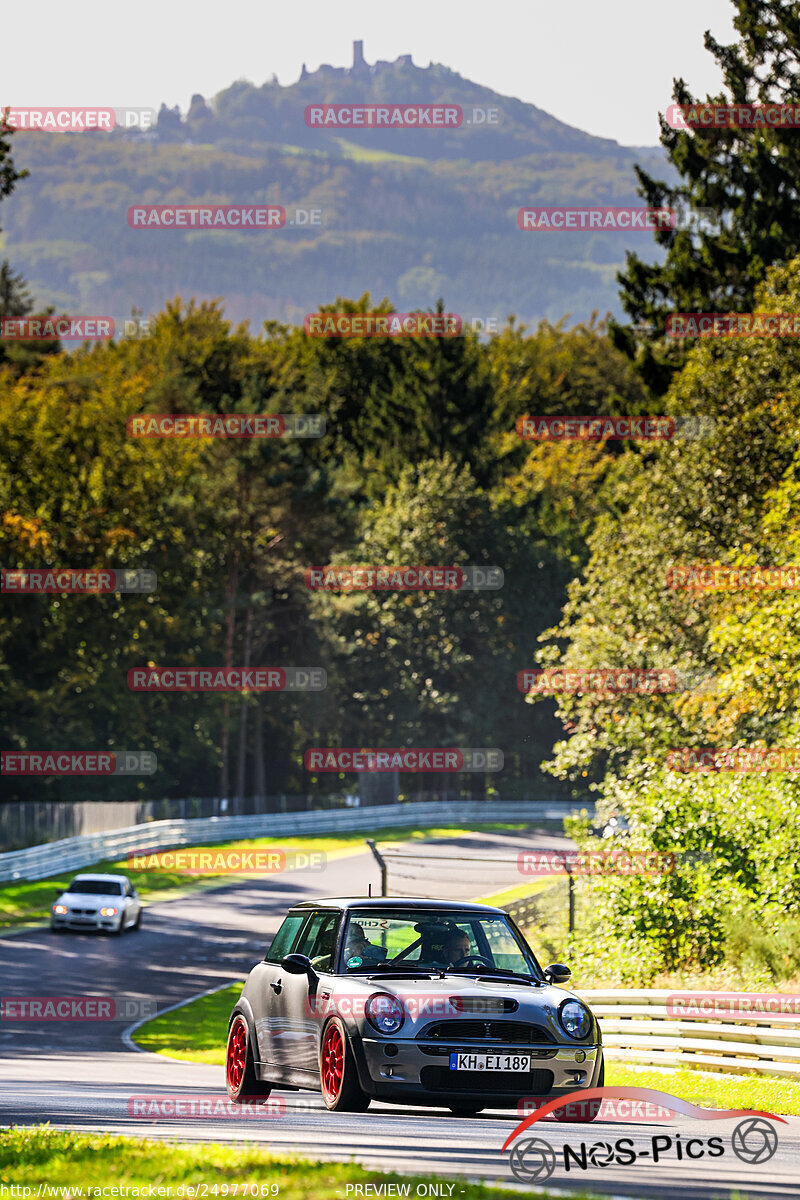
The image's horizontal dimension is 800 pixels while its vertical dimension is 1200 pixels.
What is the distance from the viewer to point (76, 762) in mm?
60781

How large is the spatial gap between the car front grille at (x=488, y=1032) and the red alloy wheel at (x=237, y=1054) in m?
2.44

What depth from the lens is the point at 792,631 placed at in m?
23.2

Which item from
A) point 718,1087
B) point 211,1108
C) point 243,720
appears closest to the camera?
point 211,1108

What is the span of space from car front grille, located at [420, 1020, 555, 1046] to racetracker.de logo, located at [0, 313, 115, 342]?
43331 mm

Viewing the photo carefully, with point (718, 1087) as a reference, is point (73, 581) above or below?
above

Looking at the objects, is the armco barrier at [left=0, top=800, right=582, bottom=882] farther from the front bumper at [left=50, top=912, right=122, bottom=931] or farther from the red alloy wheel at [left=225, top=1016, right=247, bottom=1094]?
the red alloy wheel at [left=225, top=1016, right=247, bottom=1094]

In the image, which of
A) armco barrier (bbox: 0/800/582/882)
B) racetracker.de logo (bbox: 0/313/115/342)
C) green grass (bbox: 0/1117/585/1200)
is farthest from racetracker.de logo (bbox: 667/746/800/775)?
racetracker.de logo (bbox: 0/313/115/342)

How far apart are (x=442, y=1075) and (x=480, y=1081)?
25 centimetres

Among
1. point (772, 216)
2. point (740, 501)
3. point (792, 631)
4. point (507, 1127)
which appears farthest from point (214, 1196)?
point (772, 216)

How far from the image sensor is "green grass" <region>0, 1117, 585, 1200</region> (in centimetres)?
662

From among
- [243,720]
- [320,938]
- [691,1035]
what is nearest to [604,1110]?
[320,938]

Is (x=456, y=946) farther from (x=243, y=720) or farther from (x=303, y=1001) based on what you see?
(x=243, y=720)

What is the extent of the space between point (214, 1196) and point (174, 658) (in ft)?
202

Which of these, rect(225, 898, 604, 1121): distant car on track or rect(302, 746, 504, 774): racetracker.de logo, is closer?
rect(225, 898, 604, 1121): distant car on track
